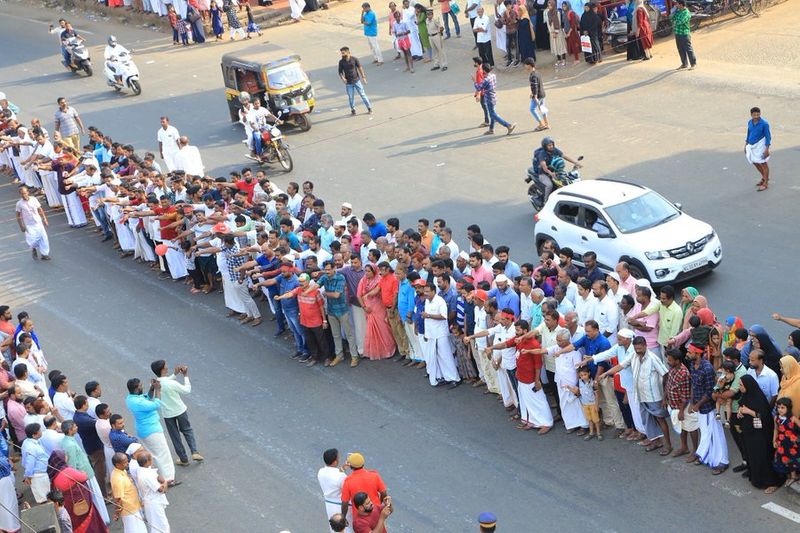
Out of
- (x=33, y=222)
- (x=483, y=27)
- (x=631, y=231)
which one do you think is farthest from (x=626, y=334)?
(x=483, y=27)

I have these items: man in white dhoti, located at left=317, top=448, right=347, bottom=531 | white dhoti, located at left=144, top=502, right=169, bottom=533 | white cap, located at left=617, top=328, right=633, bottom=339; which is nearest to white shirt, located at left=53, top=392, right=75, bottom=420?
white dhoti, located at left=144, top=502, right=169, bottom=533

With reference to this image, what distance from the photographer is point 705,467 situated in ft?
37.6

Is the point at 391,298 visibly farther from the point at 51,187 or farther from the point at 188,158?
the point at 51,187

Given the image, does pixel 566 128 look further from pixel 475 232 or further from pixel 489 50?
pixel 475 232

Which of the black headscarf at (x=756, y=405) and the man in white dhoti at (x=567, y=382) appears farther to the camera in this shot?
the man in white dhoti at (x=567, y=382)

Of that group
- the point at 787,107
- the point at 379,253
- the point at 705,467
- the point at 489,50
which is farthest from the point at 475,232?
the point at 489,50

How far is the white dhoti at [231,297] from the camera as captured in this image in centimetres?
1691

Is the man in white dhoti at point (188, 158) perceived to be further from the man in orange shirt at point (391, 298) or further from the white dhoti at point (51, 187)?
the man in orange shirt at point (391, 298)

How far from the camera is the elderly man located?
1157cm

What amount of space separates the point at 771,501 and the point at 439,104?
16806mm

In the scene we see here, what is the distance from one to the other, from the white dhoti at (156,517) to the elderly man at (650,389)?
5040 millimetres

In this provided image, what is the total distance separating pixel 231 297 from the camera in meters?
17.1

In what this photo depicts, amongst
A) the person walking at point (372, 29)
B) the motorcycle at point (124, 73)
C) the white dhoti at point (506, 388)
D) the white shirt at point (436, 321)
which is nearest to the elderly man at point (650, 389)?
the white dhoti at point (506, 388)

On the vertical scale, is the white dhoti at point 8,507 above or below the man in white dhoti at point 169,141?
below
